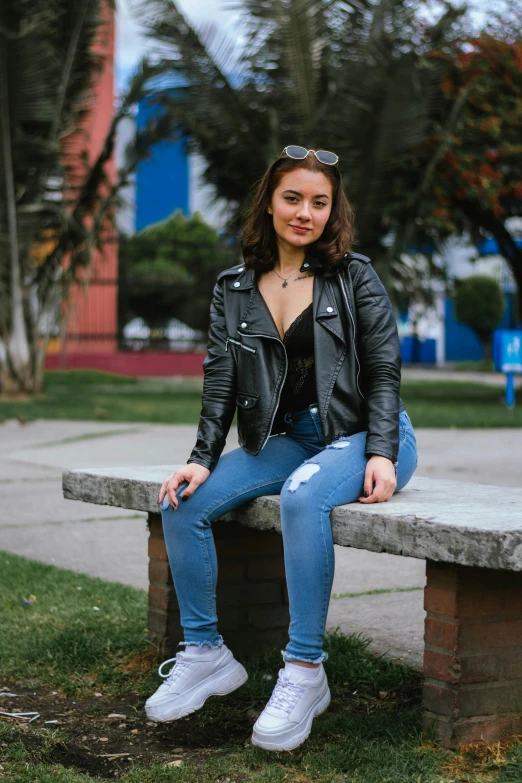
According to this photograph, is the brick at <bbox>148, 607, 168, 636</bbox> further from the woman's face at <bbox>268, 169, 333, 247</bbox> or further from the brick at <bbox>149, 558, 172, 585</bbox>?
the woman's face at <bbox>268, 169, 333, 247</bbox>

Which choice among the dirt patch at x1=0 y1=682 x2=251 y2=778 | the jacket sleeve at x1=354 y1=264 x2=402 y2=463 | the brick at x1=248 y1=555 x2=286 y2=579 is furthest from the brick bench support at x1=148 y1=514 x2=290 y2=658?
the jacket sleeve at x1=354 y1=264 x2=402 y2=463

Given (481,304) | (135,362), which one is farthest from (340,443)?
(481,304)

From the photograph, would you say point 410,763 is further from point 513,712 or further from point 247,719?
point 247,719

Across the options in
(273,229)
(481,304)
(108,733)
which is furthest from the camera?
(481,304)

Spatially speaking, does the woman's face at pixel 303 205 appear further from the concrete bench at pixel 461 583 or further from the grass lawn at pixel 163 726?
the grass lawn at pixel 163 726

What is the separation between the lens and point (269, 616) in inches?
141

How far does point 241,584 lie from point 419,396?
41.8 ft

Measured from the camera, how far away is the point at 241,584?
3492 millimetres

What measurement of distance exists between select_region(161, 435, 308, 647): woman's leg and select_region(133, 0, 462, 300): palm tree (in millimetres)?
10300

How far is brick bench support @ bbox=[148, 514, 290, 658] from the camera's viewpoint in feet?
11.4

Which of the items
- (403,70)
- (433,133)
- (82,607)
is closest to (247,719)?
(82,607)

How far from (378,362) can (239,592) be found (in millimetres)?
923

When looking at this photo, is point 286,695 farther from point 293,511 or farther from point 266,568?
point 266,568

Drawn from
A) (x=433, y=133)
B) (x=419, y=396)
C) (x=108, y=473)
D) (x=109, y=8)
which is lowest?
(x=419, y=396)
